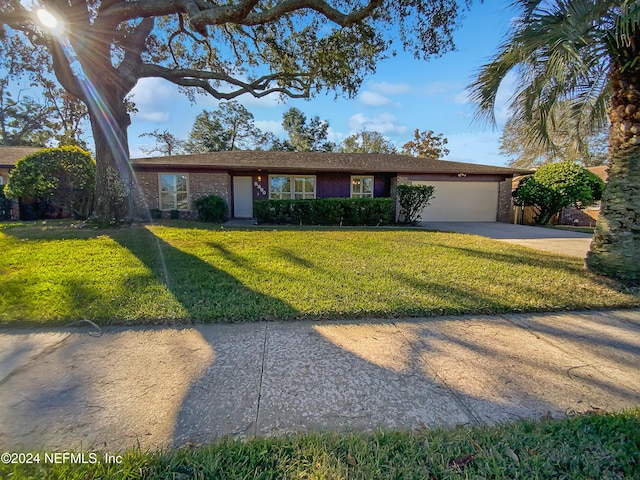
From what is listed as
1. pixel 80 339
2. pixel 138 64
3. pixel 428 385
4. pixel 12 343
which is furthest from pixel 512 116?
pixel 138 64

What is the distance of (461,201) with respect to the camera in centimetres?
1502

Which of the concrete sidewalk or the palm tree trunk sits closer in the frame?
the concrete sidewalk

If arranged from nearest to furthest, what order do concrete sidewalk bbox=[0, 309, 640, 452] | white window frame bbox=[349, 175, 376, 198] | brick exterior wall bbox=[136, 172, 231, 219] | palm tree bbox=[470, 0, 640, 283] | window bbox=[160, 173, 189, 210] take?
concrete sidewalk bbox=[0, 309, 640, 452] → palm tree bbox=[470, 0, 640, 283] → brick exterior wall bbox=[136, 172, 231, 219] → window bbox=[160, 173, 189, 210] → white window frame bbox=[349, 175, 376, 198]

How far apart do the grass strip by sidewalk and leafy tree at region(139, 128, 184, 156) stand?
1495 inches

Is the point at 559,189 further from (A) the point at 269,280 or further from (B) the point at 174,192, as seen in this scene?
(B) the point at 174,192

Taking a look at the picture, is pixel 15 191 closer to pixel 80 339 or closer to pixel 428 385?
pixel 80 339

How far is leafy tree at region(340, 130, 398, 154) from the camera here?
37.9 m

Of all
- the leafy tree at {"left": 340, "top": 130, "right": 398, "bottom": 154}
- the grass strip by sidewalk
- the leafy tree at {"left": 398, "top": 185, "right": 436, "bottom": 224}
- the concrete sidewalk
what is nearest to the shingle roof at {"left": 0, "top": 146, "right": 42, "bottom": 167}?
the concrete sidewalk

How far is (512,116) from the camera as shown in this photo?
6246mm

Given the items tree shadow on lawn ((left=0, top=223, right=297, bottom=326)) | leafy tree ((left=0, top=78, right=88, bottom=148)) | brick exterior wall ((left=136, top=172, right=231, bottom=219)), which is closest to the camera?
tree shadow on lawn ((left=0, top=223, right=297, bottom=326))

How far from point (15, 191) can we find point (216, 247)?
26.6 feet

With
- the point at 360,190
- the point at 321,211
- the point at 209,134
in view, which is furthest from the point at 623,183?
the point at 209,134

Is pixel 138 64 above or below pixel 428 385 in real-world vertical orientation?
above

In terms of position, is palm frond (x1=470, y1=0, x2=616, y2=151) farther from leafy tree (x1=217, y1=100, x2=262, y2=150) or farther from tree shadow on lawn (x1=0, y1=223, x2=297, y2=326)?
leafy tree (x1=217, y1=100, x2=262, y2=150)
